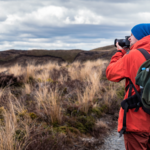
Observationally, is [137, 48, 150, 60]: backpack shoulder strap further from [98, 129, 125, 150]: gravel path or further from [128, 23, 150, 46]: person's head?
[98, 129, 125, 150]: gravel path

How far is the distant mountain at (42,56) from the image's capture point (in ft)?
57.9

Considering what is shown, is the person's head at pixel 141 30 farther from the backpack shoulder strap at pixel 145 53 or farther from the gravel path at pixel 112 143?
the gravel path at pixel 112 143

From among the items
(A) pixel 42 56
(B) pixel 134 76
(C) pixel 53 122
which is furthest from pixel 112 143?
(A) pixel 42 56

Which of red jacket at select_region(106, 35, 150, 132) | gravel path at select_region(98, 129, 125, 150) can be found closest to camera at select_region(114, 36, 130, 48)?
red jacket at select_region(106, 35, 150, 132)

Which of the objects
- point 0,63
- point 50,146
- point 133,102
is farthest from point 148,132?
point 0,63

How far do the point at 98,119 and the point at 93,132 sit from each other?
0.71m

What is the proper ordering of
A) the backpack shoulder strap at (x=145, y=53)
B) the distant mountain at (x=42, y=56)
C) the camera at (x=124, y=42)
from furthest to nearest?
the distant mountain at (x=42, y=56) → the camera at (x=124, y=42) → the backpack shoulder strap at (x=145, y=53)

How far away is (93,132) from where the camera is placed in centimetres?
380

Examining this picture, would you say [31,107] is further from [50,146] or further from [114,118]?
[114,118]

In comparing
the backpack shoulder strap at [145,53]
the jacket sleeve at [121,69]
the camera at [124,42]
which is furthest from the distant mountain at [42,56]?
the backpack shoulder strap at [145,53]

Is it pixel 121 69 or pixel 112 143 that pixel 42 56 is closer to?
pixel 112 143

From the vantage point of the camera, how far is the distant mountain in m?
17.7

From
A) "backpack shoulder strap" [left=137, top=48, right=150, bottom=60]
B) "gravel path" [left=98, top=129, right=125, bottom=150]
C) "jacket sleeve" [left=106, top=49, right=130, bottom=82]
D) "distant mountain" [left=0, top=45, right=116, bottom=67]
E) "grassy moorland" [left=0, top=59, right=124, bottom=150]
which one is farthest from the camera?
"distant mountain" [left=0, top=45, right=116, bottom=67]

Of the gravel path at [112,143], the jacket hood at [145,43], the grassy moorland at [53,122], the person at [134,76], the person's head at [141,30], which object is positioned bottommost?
the gravel path at [112,143]
